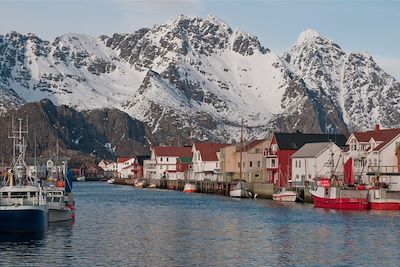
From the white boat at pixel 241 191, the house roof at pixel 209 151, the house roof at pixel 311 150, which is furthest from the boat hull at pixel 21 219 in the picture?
the house roof at pixel 209 151

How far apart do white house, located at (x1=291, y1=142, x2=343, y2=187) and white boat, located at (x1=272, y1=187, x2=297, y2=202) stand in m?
9.10

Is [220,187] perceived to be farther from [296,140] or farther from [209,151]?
[209,151]

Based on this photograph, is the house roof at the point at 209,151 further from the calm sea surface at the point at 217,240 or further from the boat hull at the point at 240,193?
the calm sea surface at the point at 217,240

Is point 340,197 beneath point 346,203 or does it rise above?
above

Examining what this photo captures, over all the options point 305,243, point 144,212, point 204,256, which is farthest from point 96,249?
point 144,212

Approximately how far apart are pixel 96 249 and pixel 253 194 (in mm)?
76648

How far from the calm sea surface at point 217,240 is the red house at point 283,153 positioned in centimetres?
4360

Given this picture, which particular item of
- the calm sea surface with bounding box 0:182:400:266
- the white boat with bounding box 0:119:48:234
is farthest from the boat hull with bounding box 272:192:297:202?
the white boat with bounding box 0:119:48:234

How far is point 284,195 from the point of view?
388 ft

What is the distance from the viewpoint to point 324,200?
102 metres

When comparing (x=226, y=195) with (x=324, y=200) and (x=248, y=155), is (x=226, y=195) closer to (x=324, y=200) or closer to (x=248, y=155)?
(x=248, y=155)

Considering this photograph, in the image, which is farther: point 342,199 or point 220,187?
point 220,187

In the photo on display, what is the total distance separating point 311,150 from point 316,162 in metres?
3.89

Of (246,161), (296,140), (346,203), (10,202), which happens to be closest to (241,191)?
(296,140)
